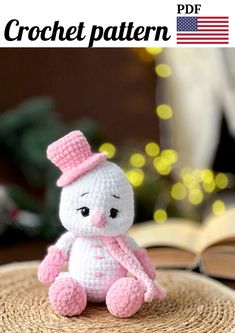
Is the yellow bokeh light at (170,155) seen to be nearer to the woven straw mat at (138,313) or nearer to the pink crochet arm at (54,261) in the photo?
the woven straw mat at (138,313)

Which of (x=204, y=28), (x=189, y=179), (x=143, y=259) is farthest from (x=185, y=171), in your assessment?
(x=143, y=259)

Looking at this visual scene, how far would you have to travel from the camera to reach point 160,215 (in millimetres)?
1326

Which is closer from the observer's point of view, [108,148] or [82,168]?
[82,168]

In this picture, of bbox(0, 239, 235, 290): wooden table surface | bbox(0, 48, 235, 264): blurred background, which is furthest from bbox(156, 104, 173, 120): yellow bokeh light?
bbox(0, 239, 235, 290): wooden table surface

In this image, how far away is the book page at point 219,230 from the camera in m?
1.02

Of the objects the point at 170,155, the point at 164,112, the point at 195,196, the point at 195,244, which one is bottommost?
the point at 195,244

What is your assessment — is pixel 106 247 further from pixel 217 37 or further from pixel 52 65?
pixel 52 65

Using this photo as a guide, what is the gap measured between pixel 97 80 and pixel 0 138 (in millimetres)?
342

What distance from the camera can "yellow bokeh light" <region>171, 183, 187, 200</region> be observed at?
142cm

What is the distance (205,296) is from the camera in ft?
2.56

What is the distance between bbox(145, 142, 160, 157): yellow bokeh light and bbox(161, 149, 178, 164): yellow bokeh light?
17 millimetres

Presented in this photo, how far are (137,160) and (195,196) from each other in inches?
6.1

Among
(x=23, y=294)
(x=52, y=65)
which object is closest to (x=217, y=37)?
(x=23, y=294)

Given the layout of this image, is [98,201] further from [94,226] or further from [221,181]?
[221,181]
